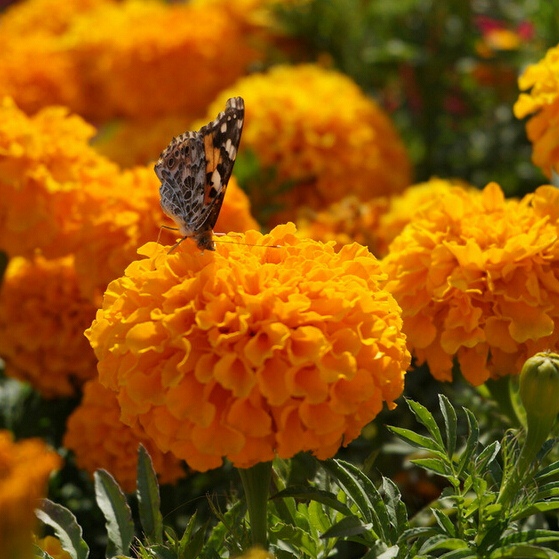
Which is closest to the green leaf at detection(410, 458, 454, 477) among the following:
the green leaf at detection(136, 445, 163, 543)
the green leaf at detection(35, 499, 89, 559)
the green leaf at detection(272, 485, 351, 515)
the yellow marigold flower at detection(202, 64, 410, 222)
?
the green leaf at detection(272, 485, 351, 515)

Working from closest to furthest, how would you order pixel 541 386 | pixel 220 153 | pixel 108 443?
pixel 541 386 < pixel 220 153 < pixel 108 443

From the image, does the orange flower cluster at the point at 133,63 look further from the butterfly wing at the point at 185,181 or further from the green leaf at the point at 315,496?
the green leaf at the point at 315,496

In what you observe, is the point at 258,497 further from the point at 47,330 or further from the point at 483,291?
the point at 47,330

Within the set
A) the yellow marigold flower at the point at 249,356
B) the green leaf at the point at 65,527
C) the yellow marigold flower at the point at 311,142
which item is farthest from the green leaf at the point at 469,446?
the yellow marigold flower at the point at 311,142

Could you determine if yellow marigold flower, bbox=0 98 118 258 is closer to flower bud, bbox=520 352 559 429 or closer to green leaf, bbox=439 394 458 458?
green leaf, bbox=439 394 458 458

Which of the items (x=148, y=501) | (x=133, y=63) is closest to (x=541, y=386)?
(x=148, y=501)

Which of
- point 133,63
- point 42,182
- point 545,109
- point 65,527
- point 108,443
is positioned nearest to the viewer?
point 65,527
